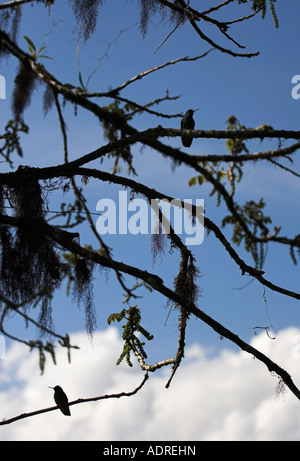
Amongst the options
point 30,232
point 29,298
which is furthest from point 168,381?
point 30,232

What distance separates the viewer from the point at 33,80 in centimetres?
494

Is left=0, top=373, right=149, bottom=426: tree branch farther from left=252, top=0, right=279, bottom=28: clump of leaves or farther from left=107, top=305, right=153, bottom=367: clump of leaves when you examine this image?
left=252, top=0, right=279, bottom=28: clump of leaves

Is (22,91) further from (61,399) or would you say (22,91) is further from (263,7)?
(61,399)

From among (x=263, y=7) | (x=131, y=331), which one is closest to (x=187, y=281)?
(x=131, y=331)

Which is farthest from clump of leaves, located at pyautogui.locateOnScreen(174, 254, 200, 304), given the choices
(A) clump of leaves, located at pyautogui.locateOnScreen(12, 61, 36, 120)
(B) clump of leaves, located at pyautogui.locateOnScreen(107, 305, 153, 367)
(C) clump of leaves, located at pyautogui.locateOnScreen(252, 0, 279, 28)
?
(A) clump of leaves, located at pyautogui.locateOnScreen(12, 61, 36, 120)

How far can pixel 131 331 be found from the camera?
137 inches

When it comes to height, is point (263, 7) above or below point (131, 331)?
above

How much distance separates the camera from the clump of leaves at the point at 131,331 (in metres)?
3.40

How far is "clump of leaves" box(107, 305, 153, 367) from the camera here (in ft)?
11.1

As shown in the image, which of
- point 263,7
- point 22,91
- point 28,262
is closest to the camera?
point 28,262

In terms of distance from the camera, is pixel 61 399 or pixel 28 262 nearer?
pixel 28 262

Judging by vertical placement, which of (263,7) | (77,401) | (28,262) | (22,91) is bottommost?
(77,401)
